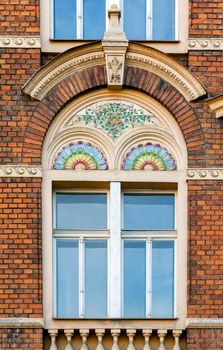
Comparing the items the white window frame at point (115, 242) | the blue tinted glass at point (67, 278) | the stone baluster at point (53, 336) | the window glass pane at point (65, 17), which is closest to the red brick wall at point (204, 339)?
the white window frame at point (115, 242)

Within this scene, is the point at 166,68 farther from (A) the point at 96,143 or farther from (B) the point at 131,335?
(B) the point at 131,335

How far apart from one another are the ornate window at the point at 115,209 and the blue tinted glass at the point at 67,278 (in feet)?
0.05

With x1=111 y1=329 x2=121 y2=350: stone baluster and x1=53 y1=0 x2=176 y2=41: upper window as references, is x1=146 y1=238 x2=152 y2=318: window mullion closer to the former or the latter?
x1=111 y1=329 x2=121 y2=350: stone baluster

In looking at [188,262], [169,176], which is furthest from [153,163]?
[188,262]

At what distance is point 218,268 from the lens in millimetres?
16141

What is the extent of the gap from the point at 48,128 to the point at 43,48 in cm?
116

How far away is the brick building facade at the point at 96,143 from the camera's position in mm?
15992

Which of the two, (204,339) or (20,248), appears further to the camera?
(20,248)

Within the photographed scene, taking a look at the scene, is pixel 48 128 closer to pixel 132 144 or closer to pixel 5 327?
pixel 132 144

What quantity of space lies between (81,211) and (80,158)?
30.0 inches

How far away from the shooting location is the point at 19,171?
1625 cm

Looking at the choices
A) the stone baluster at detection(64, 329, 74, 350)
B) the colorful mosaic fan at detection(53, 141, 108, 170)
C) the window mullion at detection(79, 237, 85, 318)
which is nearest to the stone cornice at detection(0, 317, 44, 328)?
the stone baluster at detection(64, 329, 74, 350)

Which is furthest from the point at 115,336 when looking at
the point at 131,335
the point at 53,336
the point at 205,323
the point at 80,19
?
the point at 80,19

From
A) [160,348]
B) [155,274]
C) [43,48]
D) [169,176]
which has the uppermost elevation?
[43,48]
